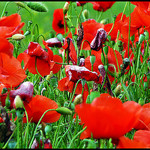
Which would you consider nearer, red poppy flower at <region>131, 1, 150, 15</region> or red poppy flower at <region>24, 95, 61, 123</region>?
red poppy flower at <region>24, 95, 61, 123</region>

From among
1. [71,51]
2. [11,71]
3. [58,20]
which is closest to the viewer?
[11,71]

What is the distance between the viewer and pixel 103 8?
1.26 m

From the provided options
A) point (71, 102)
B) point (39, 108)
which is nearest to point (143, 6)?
point (71, 102)

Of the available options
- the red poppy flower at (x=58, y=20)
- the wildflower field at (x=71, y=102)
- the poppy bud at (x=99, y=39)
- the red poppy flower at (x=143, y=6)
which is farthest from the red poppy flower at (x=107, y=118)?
the red poppy flower at (x=58, y=20)

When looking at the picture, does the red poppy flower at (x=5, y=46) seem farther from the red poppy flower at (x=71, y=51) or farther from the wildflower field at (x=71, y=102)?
the red poppy flower at (x=71, y=51)

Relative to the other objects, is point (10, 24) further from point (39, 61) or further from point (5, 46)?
point (39, 61)

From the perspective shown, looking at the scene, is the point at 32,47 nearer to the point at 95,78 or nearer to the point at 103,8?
the point at 95,78

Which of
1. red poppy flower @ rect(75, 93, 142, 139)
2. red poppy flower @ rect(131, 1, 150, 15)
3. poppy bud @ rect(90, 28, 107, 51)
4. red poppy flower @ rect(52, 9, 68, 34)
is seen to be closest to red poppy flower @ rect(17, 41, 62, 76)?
poppy bud @ rect(90, 28, 107, 51)

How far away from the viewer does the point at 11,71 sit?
755 millimetres

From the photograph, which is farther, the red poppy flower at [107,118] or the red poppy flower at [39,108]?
the red poppy flower at [39,108]

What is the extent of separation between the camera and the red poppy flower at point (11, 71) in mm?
727

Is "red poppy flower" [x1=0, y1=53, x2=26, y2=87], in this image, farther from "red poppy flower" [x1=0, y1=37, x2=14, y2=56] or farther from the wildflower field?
"red poppy flower" [x1=0, y1=37, x2=14, y2=56]

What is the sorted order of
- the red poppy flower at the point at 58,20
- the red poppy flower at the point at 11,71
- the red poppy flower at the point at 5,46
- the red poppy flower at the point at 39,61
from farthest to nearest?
the red poppy flower at the point at 58,20 < the red poppy flower at the point at 39,61 < the red poppy flower at the point at 11,71 < the red poppy flower at the point at 5,46

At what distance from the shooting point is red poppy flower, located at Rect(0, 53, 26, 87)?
727mm
